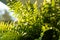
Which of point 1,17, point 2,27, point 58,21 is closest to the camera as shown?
point 58,21

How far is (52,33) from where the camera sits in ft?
2.88

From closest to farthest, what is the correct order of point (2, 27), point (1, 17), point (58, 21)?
point (58, 21) → point (2, 27) → point (1, 17)

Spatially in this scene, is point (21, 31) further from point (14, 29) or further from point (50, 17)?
point (50, 17)

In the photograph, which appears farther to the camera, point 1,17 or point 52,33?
point 1,17

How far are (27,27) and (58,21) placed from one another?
139 millimetres

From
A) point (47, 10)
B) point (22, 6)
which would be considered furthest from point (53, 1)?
point (22, 6)

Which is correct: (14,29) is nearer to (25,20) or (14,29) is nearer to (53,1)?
(25,20)

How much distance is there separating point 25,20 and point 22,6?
0.07 m

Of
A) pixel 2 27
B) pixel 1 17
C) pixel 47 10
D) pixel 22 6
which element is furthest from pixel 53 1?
pixel 1 17

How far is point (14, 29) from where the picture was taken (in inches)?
36.9

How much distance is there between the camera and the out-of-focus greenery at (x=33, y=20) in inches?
34.4

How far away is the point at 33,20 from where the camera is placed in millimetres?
900

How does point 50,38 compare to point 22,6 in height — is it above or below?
below

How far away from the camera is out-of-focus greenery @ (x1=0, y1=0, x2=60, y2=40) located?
0.87m
